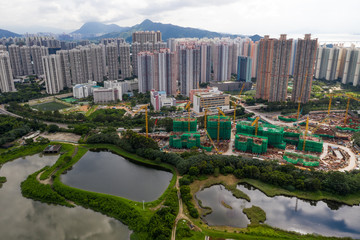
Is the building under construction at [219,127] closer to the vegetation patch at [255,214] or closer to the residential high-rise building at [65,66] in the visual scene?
the vegetation patch at [255,214]

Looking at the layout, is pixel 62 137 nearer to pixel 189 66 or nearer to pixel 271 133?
pixel 271 133

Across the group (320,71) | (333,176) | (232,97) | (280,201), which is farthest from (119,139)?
(320,71)

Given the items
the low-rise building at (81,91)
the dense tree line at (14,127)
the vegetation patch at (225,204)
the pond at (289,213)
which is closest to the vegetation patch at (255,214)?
the pond at (289,213)

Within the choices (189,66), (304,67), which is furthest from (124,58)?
(304,67)

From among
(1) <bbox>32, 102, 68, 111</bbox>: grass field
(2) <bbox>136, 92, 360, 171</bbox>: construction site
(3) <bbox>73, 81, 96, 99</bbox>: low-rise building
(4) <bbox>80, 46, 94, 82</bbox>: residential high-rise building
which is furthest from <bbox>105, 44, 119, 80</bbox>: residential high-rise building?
(2) <bbox>136, 92, 360, 171</bbox>: construction site

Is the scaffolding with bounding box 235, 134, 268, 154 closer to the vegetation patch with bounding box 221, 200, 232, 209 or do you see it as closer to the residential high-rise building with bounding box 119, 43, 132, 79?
the vegetation patch with bounding box 221, 200, 232, 209

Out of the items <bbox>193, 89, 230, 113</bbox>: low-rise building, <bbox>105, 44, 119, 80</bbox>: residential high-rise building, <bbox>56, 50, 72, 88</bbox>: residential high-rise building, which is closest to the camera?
<bbox>193, 89, 230, 113</bbox>: low-rise building

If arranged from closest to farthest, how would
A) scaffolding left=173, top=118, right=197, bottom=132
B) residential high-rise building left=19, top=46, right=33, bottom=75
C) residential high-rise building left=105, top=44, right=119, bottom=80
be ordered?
scaffolding left=173, top=118, right=197, bottom=132, residential high-rise building left=105, top=44, right=119, bottom=80, residential high-rise building left=19, top=46, right=33, bottom=75
